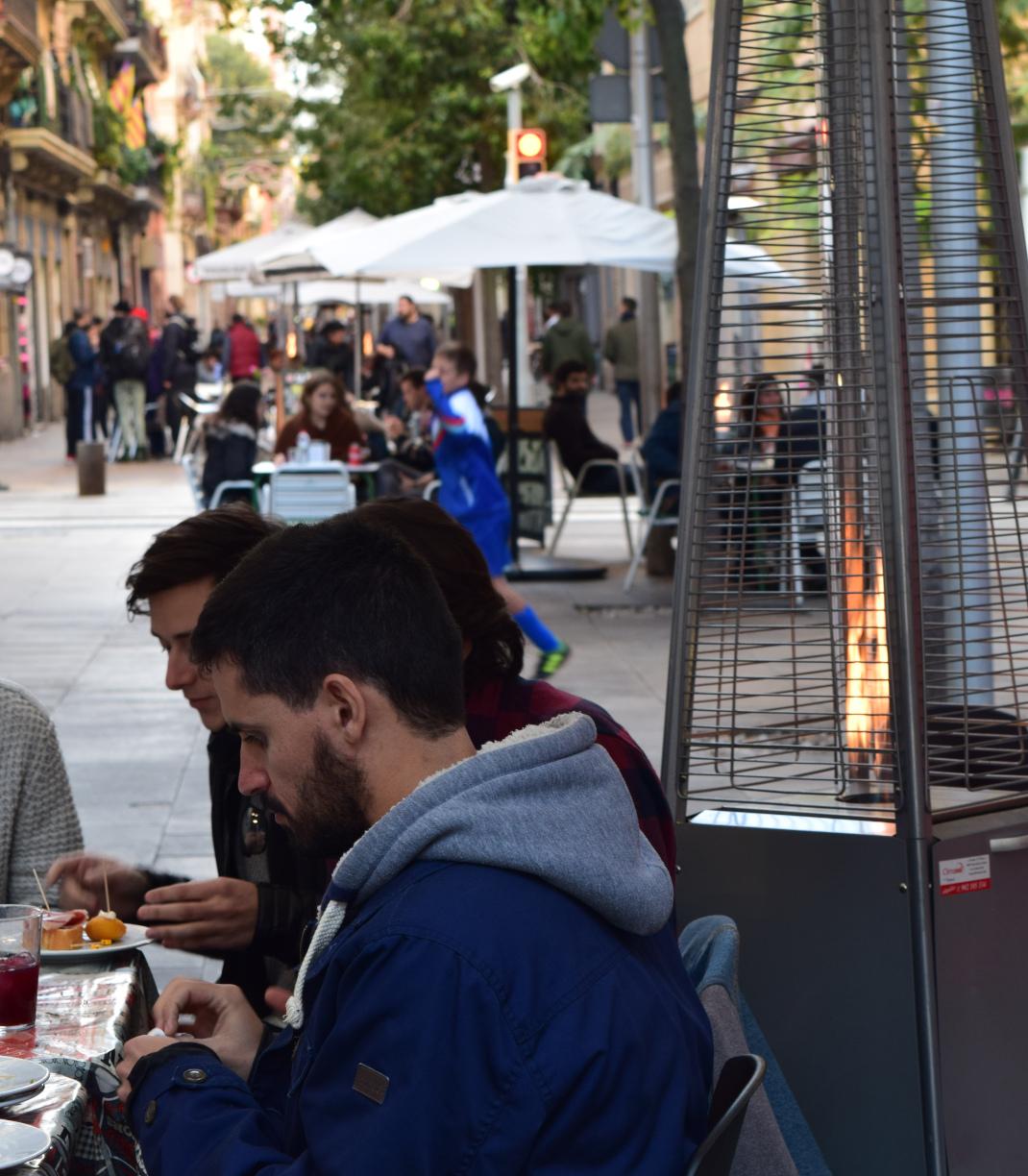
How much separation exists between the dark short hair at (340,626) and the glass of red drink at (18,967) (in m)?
0.78

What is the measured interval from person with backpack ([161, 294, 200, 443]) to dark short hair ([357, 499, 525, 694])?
23132mm

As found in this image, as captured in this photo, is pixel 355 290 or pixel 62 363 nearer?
pixel 62 363

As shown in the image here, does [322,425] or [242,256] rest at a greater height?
[242,256]

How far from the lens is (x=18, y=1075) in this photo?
2.44m

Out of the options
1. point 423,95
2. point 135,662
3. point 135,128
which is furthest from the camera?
point 135,128

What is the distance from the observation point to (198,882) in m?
3.14

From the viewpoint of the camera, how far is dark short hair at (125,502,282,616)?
3.37m

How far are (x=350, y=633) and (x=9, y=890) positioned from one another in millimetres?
1697

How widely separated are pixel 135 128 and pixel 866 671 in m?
47.5

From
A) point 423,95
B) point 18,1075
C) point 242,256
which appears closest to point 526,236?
point 18,1075

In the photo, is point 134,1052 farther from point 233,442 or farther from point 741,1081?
point 233,442

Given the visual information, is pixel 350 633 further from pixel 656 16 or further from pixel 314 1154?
pixel 656 16

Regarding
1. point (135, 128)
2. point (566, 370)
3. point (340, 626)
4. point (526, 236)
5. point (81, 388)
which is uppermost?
point (135, 128)

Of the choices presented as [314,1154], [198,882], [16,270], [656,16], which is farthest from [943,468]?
[16,270]
